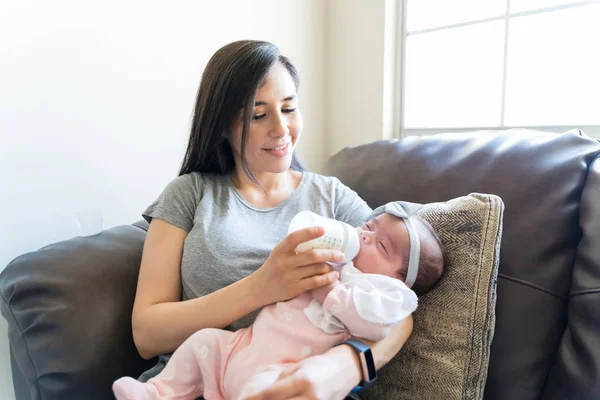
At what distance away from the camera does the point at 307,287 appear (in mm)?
844

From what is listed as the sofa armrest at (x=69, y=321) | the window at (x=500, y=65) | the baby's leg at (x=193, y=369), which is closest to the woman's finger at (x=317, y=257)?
the baby's leg at (x=193, y=369)

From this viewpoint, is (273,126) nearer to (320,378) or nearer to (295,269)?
(295,269)

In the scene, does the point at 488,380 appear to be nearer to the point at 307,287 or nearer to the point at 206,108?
the point at 307,287

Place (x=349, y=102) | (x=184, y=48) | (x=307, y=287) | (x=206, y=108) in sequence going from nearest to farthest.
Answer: (x=307, y=287) < (x=206, y=108) < (x=184, y=48) < (x=349, y=102)

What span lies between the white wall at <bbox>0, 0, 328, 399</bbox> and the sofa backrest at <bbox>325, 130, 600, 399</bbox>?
3.50 ft

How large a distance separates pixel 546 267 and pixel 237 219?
0.72 metres

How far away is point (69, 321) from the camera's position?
3.01 ft

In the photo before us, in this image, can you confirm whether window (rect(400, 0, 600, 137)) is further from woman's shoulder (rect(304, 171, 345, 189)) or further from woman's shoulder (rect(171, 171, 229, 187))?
woman's shoulder (rect(171, 171, 229, 187))

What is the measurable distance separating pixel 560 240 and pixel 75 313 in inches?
Answer: 42.5

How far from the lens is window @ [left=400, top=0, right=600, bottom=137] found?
1.59 m

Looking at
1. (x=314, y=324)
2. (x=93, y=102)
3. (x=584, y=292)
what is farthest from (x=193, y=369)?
(x=93, y=102)

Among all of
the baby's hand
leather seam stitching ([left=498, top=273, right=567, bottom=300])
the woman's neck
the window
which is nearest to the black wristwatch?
the baby's hand

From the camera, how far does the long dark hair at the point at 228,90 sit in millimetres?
1049

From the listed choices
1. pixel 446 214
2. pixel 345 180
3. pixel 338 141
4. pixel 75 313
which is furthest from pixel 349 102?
pixel 75 313
